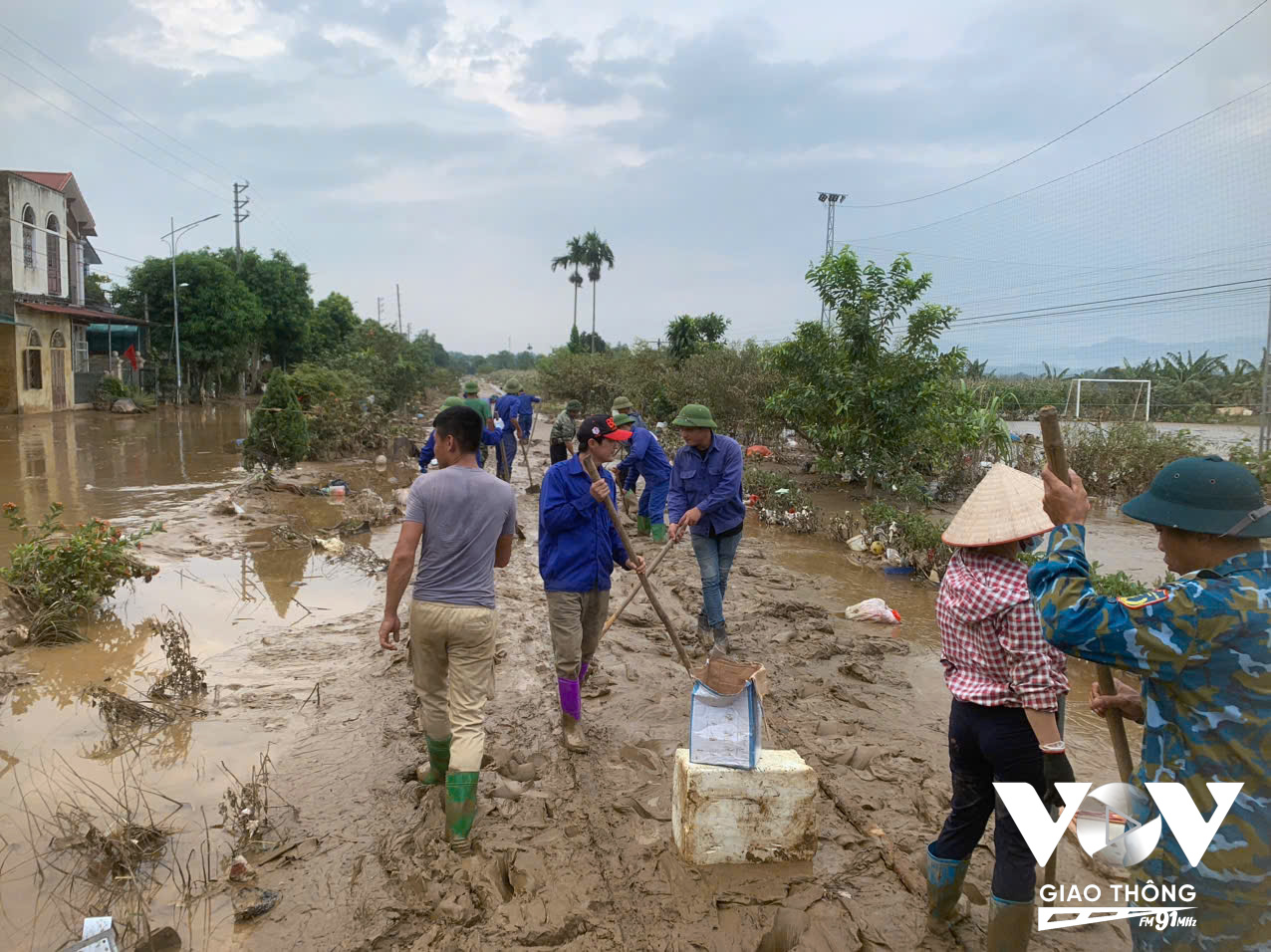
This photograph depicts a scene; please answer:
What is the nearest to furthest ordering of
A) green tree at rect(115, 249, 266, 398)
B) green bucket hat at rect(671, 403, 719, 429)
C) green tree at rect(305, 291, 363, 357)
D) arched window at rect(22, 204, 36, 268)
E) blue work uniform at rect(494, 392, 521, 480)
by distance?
green bucket hat at rect(671, 403, 719, 429) < blue work uniform at rect(494, 392, 521, 480) < arched window at rect(22, 204, 36, 268) < green tree at rect(115, 249, 266, 398) < green tree at rect(305, 291, 363, 357)

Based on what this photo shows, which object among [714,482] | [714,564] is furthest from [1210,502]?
[714,564]

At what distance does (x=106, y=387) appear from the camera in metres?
27.8

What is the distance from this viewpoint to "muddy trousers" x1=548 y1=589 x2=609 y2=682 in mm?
4309

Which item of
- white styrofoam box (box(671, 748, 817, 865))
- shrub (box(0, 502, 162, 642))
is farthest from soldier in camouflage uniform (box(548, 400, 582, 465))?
white styrofoam box (box(671, 748, 817, 865))

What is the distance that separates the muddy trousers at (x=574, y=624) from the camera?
4.31 m

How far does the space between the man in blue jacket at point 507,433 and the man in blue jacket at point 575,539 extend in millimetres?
7648

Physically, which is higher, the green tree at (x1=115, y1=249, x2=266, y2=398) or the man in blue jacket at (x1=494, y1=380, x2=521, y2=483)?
the green tree at (x1=115, y1=249, x2=266, y2=398)

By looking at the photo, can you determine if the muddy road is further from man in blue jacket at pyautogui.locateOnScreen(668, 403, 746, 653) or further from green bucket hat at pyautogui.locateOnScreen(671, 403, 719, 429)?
green bucket hat at pyautogui.locateOnScreen(671, 403, 719, 429)

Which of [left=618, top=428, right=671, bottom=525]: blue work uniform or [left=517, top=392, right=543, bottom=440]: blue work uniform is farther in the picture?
[left=517, top=392, right=543, bottom=440]: blue work uniform

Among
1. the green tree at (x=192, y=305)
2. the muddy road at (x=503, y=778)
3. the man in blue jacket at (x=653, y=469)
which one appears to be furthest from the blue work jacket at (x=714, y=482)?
the green tree at (x=192, y=305)

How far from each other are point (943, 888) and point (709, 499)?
3.22 meters

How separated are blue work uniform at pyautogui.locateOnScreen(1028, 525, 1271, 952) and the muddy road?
1250 mm

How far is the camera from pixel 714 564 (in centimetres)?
602

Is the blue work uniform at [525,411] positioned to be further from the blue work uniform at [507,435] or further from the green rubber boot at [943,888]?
the green rubber boot at [943,888]
